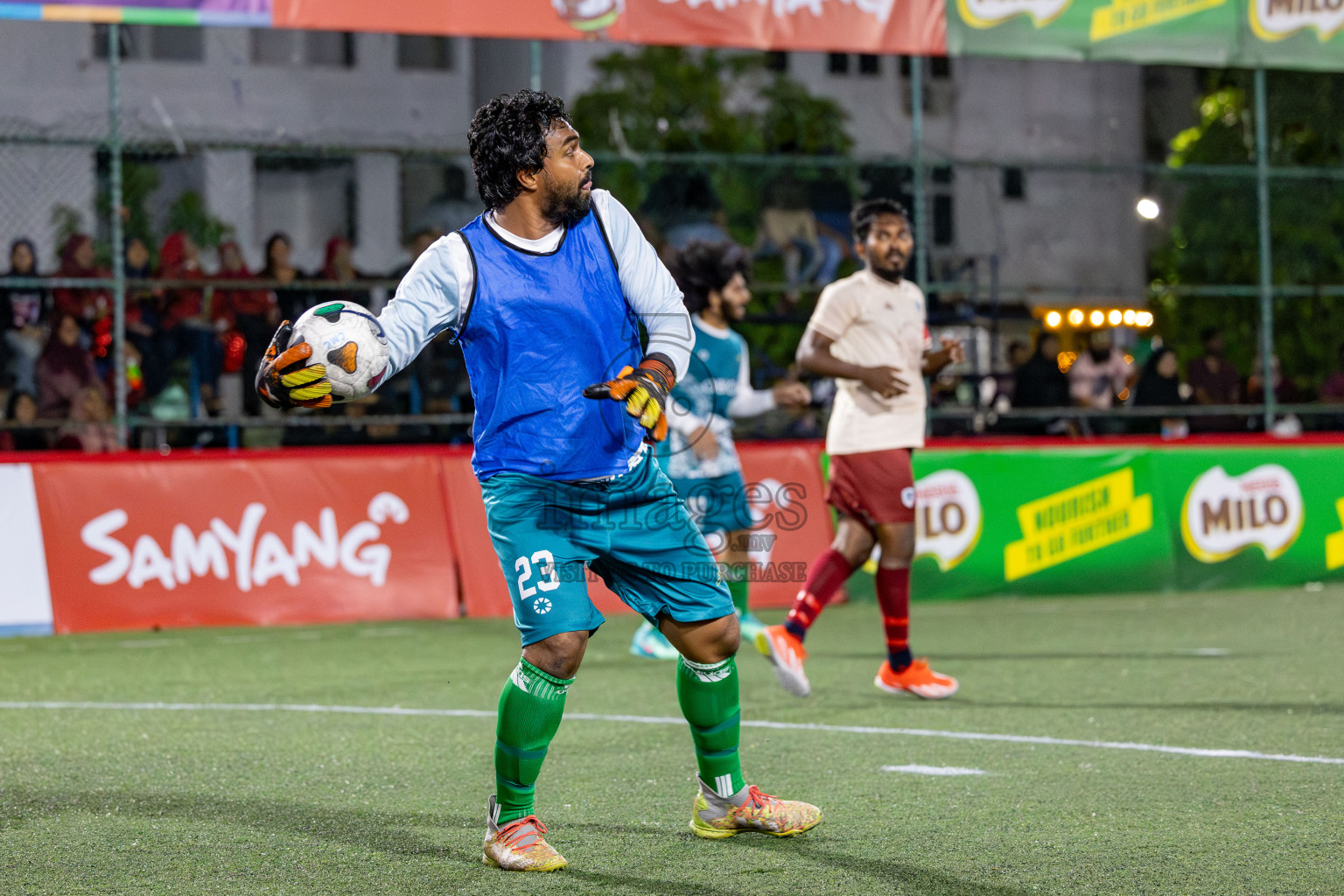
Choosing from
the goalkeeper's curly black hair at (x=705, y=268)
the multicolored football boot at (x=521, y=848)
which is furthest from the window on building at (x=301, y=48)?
the multicolored football boot at (x=521, y=848)

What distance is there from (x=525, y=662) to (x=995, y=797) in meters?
1.56

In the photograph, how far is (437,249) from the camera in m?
4.25

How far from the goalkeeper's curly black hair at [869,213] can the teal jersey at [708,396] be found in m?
1.06

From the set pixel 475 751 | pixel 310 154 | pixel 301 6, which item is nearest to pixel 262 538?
pixel 310 154

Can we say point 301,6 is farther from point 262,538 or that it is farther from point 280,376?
point 280,376

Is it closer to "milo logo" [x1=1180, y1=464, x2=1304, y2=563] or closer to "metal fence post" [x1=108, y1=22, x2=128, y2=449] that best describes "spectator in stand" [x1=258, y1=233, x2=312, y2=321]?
"metal fence post" [x1=108, y1=22, x2=128, y2=449]

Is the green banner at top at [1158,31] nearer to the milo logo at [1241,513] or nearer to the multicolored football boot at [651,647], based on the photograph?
the milo logo at [1241,513]

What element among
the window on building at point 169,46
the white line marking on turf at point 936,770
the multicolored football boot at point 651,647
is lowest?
the multicolored football boot at point 651,647

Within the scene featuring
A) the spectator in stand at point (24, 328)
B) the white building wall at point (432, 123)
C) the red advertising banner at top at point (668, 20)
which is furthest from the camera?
the white building wall at point (432, 123)

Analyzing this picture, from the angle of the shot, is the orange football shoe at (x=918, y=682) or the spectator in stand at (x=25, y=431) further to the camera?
the spectator in stand at (x=25, y=431)

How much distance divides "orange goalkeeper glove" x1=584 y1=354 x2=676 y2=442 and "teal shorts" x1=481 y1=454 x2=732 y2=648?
0.27m

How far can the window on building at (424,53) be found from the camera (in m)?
29.2

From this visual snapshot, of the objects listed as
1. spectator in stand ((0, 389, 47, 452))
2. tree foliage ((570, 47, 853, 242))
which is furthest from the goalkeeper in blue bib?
tree foliage ((570, 47, 853, 242))

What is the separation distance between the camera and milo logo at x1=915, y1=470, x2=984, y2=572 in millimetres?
11930
